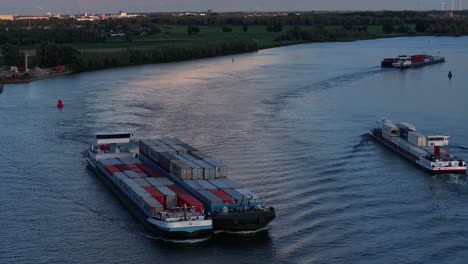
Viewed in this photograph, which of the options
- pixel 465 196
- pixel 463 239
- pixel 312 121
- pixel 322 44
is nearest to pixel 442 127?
pixel 312 121

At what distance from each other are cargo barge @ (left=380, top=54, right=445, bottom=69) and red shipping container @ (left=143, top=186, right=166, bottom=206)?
2411 cm

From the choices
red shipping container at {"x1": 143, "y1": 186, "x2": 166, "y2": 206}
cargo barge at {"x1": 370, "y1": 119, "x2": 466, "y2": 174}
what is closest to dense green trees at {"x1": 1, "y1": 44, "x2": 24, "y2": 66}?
cargo barge at {"x1": 370, "y1": 119, "x2": 466, "y2": 174}

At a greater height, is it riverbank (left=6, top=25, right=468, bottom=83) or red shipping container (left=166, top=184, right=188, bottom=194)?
riverbank (left=6, top=25, right=468, bottom=83)

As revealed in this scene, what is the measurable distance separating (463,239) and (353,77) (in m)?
20.0

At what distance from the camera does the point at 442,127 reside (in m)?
19.6

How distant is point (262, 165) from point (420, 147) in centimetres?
375

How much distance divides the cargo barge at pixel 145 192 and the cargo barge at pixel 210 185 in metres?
0.15

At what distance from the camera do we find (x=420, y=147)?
16938 mm

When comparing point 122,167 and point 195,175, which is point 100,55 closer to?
point 122,167

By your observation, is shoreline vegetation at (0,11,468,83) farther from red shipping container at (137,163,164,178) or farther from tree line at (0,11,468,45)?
red shipping container at (137,163,164,178)

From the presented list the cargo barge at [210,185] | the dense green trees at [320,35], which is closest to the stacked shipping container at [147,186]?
the cargo barge at [210,185]

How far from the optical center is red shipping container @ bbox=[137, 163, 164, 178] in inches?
551

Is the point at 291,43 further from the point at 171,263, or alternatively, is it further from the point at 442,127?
the point at 171,263

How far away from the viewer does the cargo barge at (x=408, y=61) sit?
35.5m
